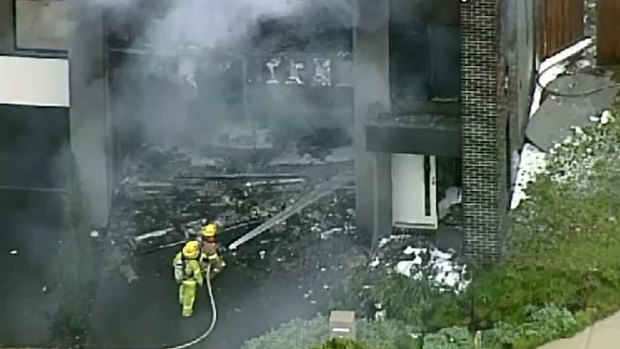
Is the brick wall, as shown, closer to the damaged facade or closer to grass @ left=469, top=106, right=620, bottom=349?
the damaged facade

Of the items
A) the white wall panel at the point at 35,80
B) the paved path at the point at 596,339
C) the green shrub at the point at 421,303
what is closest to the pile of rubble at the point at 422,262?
the green shrub at the point at 421,303

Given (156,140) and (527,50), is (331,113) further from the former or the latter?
(527,50)

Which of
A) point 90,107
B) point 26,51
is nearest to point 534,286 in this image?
point 90,107

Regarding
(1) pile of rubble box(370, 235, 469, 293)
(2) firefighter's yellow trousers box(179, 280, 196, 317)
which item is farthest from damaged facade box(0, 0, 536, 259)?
(2) firefighter's yellow trousers box(179, 280, 196, 317)

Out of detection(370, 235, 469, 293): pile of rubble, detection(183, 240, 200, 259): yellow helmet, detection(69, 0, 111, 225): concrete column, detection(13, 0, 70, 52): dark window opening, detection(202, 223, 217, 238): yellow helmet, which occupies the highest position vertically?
detection(13, 0, 70, 52): dark window opening

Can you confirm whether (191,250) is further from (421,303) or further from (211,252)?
(421,303)

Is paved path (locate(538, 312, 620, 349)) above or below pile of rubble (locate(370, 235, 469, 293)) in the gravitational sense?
below
